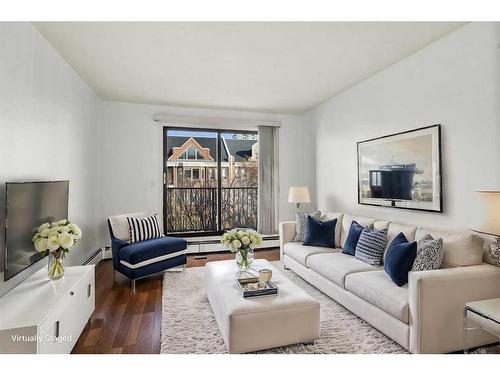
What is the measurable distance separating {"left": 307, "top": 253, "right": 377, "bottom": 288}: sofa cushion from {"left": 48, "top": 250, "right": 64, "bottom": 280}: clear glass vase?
2.40 metres

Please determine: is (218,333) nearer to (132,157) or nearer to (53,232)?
(53,232)

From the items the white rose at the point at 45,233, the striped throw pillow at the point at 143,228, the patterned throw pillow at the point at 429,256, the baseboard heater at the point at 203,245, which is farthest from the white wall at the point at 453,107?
the white rose at the point at 45,233

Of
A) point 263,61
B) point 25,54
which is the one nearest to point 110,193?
point 25,54

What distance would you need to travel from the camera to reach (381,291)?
2184 millimetres

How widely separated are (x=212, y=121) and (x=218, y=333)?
3652 millimetres

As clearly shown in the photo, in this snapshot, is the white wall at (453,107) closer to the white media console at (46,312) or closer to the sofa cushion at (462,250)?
the sofa cushion at (462,250)

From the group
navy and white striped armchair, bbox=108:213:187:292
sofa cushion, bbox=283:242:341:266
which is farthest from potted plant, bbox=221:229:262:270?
navy and white striped armchair, bbox=108:213:187:292

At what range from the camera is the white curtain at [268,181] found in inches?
208

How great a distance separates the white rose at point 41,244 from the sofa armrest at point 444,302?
2.73 meters

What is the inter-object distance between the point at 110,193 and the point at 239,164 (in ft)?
7.68

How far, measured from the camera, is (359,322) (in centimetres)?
239

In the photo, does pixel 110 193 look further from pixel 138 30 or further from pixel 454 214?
pixel 454 214

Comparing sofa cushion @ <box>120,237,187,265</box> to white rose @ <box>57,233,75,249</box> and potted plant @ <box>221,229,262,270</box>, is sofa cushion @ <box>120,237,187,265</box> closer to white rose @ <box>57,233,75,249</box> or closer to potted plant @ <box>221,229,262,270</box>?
white rose @ <box>57,233,75,249</box>

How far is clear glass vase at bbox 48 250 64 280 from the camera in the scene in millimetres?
2186
